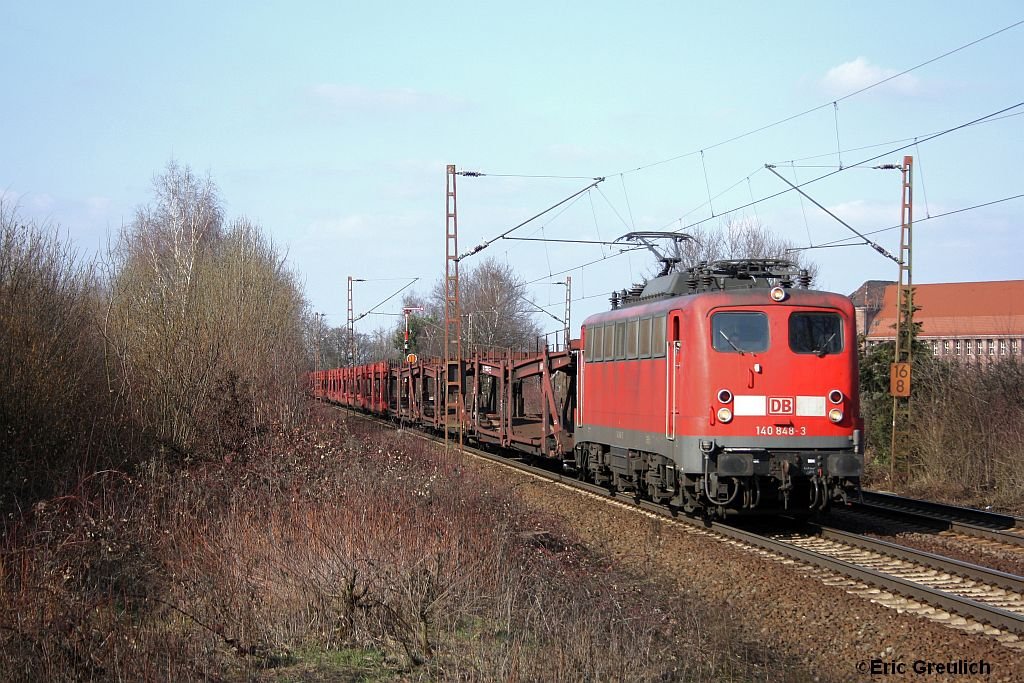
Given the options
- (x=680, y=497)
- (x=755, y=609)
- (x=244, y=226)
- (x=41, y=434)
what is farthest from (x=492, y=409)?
(x=755, y=609)

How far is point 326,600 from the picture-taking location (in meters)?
8.12

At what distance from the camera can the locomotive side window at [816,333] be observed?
13.5m

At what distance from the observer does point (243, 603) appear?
8.15m

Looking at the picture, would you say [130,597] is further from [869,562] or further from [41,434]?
[869,562]

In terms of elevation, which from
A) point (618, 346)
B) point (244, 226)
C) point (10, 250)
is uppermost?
point (244, 226)

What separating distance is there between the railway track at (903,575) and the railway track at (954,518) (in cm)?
140

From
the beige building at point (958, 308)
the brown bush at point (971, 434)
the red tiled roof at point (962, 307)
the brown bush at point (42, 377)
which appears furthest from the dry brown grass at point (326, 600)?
the red tiled roof at point (962, 307)

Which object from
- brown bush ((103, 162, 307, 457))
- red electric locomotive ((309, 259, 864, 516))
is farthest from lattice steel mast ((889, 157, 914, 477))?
brown bush ((103, 162, 307, 457))

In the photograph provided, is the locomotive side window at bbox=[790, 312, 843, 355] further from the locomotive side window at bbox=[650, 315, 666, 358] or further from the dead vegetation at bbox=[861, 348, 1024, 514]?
the dead vegetation at bbox=[861, 348, 1024, 514]

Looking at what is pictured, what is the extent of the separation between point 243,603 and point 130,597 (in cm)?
106

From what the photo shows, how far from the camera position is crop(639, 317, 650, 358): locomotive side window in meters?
15.1

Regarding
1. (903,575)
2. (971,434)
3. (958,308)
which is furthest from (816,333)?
(958,308)

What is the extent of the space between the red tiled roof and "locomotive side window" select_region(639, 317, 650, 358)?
62.5m

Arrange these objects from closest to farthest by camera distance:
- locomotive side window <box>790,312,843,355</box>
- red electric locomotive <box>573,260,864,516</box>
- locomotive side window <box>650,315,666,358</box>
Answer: red electric locomotive <box>573,260,864,516</box>
locomotive side window <box>790,312,843,355</box>
locomotive side window <box>650,315,666,358</box>
